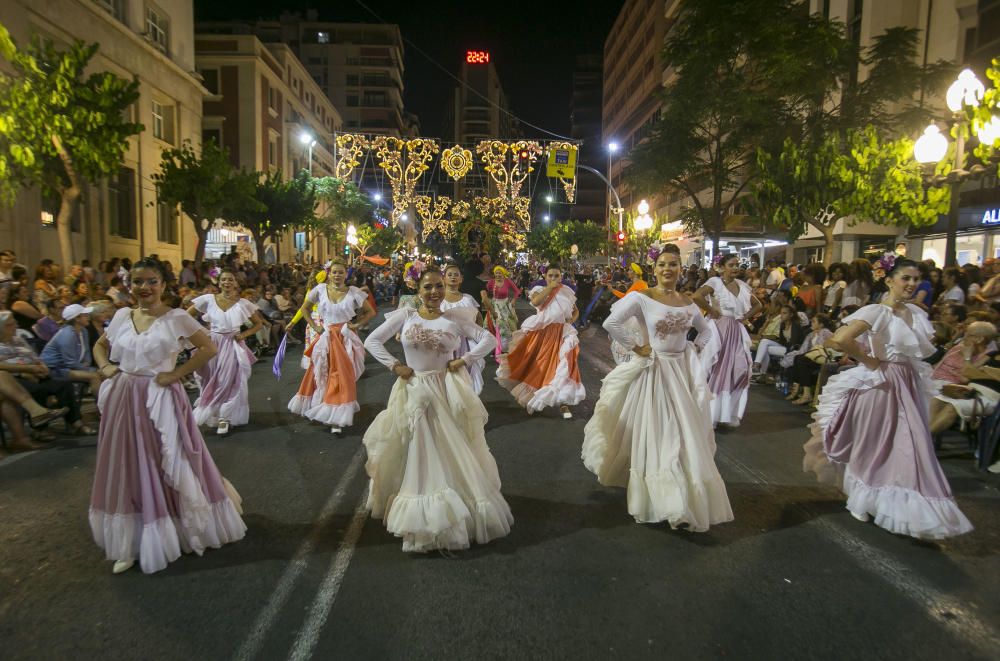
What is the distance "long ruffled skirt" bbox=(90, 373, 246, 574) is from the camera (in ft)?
14.0

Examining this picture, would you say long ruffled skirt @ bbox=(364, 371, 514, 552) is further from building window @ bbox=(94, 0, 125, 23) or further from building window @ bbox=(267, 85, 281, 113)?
building window @ bbox=(267, 85, 281, 113)

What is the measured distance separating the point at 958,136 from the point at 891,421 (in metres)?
9.10

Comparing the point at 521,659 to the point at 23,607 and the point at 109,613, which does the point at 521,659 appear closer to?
the point at 109,613

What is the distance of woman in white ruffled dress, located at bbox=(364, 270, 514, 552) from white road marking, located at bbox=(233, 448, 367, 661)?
1.68 feet

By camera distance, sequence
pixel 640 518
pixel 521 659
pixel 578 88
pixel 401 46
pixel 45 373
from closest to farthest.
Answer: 1. pixel 521 659
2. pixel 640 518
3. pixel 45 373
4. pixel 401 46
5. pixel 578 88

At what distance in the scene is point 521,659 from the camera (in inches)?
131

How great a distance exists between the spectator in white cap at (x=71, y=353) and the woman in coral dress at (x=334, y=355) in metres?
2.46

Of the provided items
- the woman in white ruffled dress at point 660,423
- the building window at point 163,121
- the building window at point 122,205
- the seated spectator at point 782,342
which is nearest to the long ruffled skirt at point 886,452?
the woman in white ruffled dress at point 660,423

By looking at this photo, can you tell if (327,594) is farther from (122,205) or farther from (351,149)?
(122,205)

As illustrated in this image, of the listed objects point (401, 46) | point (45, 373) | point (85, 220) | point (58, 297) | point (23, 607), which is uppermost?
point (401, 46)

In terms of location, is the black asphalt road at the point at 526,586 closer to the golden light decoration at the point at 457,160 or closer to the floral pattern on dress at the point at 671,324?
the floral pattern on dress at the point at 671,324

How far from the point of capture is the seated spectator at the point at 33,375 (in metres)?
7.62

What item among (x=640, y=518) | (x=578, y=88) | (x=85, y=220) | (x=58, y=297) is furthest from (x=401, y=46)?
(x=640, y=518)

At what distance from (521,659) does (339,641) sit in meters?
0.95
